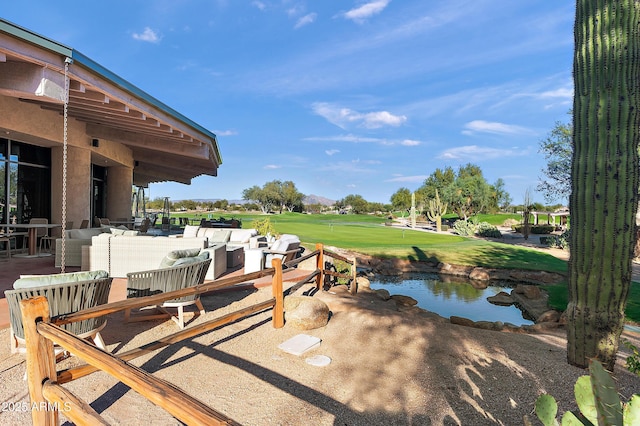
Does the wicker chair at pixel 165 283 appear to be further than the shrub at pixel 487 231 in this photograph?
No

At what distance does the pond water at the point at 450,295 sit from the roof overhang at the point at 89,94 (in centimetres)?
762

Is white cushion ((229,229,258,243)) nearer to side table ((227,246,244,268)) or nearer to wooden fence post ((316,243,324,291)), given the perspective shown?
side table ((227,246,244,268))

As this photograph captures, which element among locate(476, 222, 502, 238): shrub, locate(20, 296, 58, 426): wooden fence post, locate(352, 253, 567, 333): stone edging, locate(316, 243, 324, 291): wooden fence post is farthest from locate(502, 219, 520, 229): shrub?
locate(20, 296, 58, 426): wooden fence post

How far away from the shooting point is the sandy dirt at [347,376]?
2.76m

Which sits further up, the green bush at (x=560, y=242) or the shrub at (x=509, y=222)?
the shrub at (x=509, y=222)

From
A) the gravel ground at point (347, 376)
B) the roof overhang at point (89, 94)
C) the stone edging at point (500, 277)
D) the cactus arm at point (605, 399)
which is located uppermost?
the roof overhang at point (89, 94)

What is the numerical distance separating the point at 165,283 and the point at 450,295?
8.95 m

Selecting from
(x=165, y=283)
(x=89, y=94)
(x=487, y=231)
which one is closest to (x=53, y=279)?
(x=165, y=283)

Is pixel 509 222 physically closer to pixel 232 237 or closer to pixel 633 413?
pixel 232 237

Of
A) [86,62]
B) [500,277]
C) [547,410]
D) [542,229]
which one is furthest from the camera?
[542,229]

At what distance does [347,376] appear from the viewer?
11.3 ft

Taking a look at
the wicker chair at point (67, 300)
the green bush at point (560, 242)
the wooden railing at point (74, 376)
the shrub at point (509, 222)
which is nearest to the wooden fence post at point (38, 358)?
the wooden railing at point (74, 376)

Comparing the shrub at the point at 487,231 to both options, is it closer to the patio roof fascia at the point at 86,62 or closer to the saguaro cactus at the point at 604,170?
the patio roof fascia at the point at 86,62

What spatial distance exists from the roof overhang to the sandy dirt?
12.1 feet
